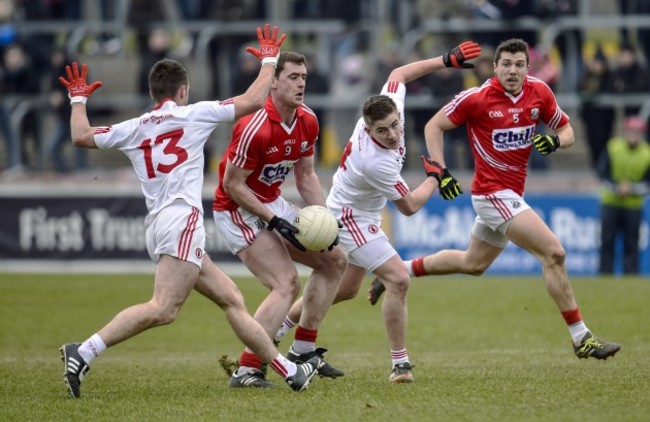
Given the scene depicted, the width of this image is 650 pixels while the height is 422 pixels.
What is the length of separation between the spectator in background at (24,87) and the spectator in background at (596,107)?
991 centimetres

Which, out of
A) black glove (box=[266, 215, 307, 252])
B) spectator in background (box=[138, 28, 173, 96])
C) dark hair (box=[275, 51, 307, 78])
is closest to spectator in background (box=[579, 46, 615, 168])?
spectator in background (box=[138, 28, 173, 96])

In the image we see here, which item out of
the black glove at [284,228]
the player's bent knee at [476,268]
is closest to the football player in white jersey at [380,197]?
the black glove at [284,228]

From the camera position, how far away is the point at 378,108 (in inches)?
379

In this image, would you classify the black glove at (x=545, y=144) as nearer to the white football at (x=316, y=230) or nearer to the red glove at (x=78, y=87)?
the white football at (x=316, y=230)

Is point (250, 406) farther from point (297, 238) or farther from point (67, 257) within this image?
point (67, 257)

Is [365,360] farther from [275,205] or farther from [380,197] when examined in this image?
[275,205]

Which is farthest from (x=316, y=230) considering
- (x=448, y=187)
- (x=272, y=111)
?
(x=448, y=187)

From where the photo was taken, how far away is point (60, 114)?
73.7 feet

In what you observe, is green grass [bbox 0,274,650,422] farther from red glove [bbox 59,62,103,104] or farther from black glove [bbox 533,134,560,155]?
red glove [bbox 59,62,103,104]

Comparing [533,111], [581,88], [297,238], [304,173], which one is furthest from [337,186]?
[581,88]

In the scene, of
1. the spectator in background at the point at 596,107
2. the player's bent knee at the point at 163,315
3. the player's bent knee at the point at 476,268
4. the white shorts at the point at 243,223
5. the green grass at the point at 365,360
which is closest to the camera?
the green grass at the point at 365,360

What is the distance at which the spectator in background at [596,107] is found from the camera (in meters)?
21.8

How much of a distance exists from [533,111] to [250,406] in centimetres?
410

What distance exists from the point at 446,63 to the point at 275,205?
6.64ft
